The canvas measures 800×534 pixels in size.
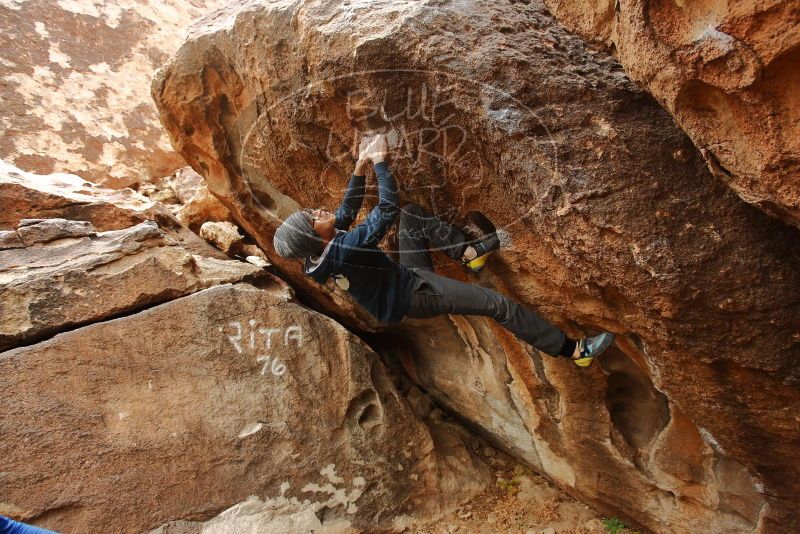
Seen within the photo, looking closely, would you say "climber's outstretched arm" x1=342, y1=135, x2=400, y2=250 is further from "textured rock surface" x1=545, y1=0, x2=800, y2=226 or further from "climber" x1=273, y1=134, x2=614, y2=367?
Result: "textured rock surface" x1=545, y1=0, x2=800, y2=226

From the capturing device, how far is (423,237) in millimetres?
2664

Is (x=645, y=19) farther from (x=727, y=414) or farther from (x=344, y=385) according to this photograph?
(x=344, y=385)

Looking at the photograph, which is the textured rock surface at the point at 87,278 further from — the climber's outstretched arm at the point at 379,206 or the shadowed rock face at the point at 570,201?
the climber's outstretched arm at the point at 379,206

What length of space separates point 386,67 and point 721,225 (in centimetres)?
138

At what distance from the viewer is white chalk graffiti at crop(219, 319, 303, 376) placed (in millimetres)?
2791

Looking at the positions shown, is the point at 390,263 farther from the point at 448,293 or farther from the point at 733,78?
the point at 733,78

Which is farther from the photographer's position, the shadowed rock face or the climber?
the climber

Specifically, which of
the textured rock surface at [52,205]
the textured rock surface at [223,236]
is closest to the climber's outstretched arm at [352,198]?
the textured rock surface at [223,236]

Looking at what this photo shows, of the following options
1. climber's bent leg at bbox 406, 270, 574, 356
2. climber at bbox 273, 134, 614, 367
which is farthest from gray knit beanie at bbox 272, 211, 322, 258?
climber's bent leg at bbox 406, 270, 574, 356

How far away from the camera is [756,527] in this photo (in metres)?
2.39

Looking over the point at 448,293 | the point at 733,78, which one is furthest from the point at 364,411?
the point at 733,78

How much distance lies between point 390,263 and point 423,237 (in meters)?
0.32

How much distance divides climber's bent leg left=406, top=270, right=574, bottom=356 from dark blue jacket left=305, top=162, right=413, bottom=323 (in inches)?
3.0

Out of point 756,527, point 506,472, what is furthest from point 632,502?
point 506,472
